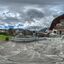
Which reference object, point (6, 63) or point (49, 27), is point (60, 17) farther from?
point (6, 63)

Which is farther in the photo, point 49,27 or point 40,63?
point 49,27

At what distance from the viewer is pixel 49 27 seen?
450ft

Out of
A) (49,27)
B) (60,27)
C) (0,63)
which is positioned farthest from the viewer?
(49,27)

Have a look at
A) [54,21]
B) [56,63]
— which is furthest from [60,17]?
[56,63]

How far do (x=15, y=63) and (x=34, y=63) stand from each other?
1.22 metres

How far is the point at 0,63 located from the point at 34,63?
85.4 inches

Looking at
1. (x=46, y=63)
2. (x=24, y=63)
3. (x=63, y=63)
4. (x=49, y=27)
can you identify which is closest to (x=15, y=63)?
(x=24, y=63)

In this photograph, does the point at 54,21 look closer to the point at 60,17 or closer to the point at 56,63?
the point at 60,17

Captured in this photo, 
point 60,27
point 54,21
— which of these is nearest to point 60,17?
point 54,21

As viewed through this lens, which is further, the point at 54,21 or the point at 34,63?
the point at 54,21

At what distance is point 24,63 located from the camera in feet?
58.1

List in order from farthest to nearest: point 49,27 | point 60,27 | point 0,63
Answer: point 49,27, point 60,27, point 0,63

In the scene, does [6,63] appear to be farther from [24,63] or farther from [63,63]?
[63,63]

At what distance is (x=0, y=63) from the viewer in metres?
17.5
